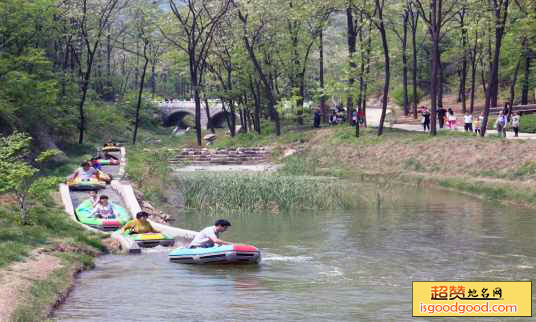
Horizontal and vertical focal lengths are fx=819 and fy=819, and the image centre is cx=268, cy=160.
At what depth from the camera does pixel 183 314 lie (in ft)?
47.7

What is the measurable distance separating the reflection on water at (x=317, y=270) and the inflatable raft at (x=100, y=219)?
8.21 ft

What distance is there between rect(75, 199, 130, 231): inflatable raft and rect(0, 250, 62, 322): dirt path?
5.60 m

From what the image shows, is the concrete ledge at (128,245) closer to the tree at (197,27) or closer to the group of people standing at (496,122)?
the group of people standing at (496,122)

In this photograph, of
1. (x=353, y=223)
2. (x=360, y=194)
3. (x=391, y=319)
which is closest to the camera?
(x=391, y=319)

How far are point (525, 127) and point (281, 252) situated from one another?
96.4 ft

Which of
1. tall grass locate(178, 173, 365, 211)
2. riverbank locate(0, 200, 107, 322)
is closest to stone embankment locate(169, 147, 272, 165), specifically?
tall grass locate(178, 173, 365, 211)

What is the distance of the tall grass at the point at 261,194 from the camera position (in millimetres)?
29375

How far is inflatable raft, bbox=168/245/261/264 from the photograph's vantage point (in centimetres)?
1880

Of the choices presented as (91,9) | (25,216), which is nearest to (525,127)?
(91,9)

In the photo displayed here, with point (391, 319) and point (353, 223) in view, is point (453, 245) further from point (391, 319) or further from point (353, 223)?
point (391, 319)

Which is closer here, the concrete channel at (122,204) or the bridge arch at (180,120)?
the concrete channel at (122,204)

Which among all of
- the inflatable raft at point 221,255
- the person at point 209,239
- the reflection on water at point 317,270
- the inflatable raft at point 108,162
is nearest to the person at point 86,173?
the reflection on water at point 317,270

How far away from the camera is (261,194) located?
97.1ft

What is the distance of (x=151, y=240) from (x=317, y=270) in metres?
5.03
